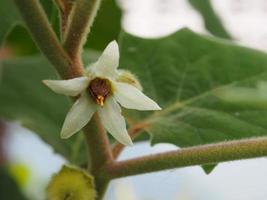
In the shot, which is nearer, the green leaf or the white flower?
Answer: the white flower

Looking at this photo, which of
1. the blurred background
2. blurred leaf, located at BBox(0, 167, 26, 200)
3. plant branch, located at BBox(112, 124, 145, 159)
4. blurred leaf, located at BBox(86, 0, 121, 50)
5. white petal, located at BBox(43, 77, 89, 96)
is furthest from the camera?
blurred leaf, located at BBox(0, 167, 26, 200)

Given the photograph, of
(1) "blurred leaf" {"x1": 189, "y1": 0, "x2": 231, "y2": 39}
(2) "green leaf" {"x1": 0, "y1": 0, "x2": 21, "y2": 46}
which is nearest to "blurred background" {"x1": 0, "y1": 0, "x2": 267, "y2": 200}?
(1) "blurred leaf" {"x1": 189, "y1": 0, "x2": 231, "y2": 39}

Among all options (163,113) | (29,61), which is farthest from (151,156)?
(29,61)

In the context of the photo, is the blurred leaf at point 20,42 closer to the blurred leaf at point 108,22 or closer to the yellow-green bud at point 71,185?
the blurred leaf at point 108,22

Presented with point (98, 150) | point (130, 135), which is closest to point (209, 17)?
point (130, 135)

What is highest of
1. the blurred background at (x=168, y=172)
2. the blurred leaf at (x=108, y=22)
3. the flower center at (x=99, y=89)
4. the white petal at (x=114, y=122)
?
the flower center at (x=99, y=89)

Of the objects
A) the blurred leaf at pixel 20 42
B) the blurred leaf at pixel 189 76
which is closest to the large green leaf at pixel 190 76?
the blurred leaf at pixel 189 76

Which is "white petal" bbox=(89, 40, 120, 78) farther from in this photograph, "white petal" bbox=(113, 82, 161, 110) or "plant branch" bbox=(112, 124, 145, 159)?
"plant branch" bbox=(112, 124, 145, 159)

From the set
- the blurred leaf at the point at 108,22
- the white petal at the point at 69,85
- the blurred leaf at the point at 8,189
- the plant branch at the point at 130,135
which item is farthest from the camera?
the blurred leaf at the point at 8,189
